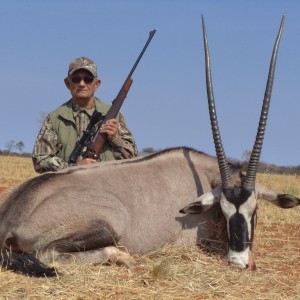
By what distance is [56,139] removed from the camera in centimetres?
762

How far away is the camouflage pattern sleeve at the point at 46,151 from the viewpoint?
Answer: 7.28 m

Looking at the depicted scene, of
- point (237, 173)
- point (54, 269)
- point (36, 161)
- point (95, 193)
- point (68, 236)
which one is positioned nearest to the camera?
point (54, 269)

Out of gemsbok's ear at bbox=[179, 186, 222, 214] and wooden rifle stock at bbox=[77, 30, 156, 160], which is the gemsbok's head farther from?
wooden rifle stock at bbox=[77, 30, 156, 160]

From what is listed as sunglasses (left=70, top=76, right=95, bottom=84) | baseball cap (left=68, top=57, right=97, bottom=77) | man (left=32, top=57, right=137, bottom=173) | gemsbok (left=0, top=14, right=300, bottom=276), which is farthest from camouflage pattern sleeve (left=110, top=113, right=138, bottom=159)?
Result: gemsbok (left=0, top=14, right=300, bottom=276)

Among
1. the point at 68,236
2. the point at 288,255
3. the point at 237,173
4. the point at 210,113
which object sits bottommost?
the point at 288,255

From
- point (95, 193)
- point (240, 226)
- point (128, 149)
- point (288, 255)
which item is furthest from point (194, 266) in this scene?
point (128, 149)

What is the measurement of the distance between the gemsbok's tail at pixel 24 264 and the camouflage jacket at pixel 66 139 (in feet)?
7.20

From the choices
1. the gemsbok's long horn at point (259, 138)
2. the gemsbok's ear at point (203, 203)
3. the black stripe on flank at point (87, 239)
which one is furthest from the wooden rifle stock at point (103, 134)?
the gemsbok's long horn at point (259, 138)

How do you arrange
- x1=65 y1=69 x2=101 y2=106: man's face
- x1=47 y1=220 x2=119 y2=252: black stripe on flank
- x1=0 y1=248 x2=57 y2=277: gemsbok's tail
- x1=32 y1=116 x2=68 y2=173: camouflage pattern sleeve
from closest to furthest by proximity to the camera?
x1=0 y1=248 x2=57 y2=277: gemsbok's tail, x1=47 y1=220 x2=119 y2=252: black stripe on flank, x1=32 y1=116 x2=68 y2=173: camouflage pattern sleeve, x1=65 y1=69 x2=101 y2=106: man's face

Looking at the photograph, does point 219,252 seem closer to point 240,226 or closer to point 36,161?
point 240,226

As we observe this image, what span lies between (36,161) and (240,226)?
2.79 metres

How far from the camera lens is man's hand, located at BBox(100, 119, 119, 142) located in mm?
7219

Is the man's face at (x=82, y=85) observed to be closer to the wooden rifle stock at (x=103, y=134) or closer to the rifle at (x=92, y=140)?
the wooden rifle stock at (x=103, y=134)

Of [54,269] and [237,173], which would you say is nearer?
[54,269]
